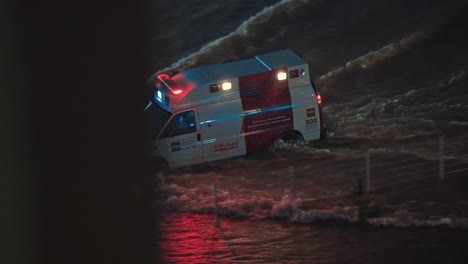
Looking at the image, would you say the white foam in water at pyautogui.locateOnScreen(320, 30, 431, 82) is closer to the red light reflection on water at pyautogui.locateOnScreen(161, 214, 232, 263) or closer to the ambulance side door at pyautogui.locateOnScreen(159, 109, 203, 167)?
the ambulance side door at pyautogui.locateOnScreen(159, 109, 203, 167)

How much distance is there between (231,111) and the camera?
13.8 metres

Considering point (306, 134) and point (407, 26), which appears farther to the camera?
point (407, 26)

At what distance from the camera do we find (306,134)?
1432 cm

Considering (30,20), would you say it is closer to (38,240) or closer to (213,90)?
(38,240)

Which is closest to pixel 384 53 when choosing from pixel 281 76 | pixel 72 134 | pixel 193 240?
pixel 281 76

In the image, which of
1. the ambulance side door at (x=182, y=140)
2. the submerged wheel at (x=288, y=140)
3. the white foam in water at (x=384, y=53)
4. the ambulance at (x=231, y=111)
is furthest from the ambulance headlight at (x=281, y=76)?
the white foam in water at (x=384, y=53)

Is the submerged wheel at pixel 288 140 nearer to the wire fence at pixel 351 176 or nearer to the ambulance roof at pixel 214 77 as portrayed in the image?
the wire fence at pixel 351 176

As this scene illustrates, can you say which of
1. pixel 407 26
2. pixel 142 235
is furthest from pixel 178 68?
pixel 142 235

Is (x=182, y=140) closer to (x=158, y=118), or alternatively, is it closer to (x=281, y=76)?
(x=158, y=118)

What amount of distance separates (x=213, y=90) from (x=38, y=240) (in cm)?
1112

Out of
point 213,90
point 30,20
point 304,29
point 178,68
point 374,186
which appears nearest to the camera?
point 30,20

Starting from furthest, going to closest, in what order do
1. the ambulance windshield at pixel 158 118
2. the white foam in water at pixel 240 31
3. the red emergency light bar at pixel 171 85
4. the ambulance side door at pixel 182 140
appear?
the white foam in water at pixel 240 31 → the red emergency light bar at pixel 171 85 → the ambulance side door at pixel 182 140 → the ambulance windshield at pixel 158 118

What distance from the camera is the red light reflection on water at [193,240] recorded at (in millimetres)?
9242

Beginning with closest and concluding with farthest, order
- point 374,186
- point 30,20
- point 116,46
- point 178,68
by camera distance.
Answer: point 30,20
point 116,46
point 374,186
point 178,68
